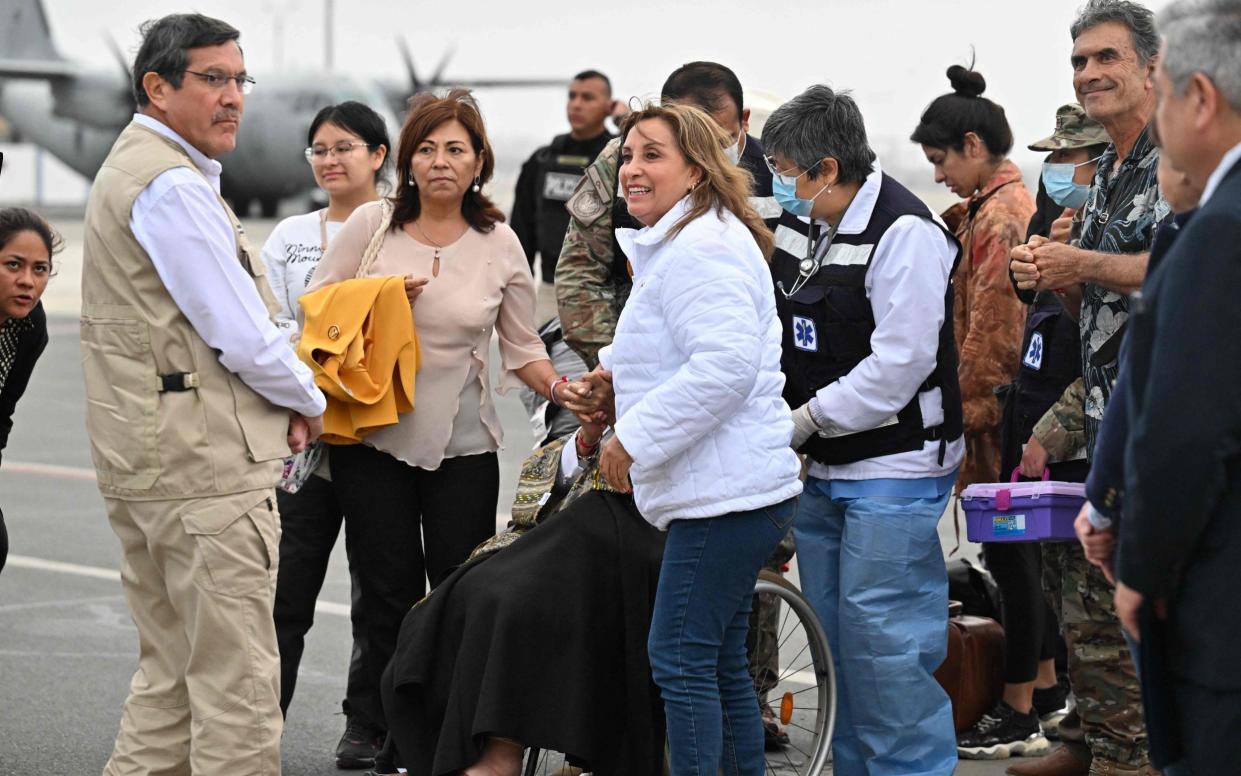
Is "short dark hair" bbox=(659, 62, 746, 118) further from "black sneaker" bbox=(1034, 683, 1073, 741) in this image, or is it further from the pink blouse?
"black sneaker" bbox=(1034, 683, 1073, 741)

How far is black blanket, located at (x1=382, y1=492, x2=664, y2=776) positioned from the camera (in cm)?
399

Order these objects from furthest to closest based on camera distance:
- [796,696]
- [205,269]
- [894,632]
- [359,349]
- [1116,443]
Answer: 1. [796,696]
2. [359,349]
3. [894,632]
4. [205,269]
5. [1116,443]

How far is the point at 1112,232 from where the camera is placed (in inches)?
163

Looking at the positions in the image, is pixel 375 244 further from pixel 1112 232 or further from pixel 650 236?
pixel 1112 232

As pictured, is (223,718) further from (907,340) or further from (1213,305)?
(1213,305)

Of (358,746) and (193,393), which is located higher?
(193,393)

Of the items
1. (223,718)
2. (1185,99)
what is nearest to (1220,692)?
(1185,99)

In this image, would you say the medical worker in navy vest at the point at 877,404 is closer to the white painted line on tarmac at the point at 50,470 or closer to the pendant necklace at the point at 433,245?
the pendant necklace at the point at 433,245

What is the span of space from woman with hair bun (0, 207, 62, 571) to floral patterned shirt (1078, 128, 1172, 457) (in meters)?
2.80

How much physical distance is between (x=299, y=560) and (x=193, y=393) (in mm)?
1206

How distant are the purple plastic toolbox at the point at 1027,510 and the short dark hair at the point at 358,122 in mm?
2323

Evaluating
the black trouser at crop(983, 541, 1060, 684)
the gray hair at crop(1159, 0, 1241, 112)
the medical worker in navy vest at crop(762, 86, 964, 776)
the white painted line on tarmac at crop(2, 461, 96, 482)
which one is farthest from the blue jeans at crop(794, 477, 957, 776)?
the white painted line on tarmac at crop(2, 461, 96, 482)

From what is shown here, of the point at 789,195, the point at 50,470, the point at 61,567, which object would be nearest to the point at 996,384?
the point at 789,195

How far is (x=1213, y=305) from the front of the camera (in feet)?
7.42
